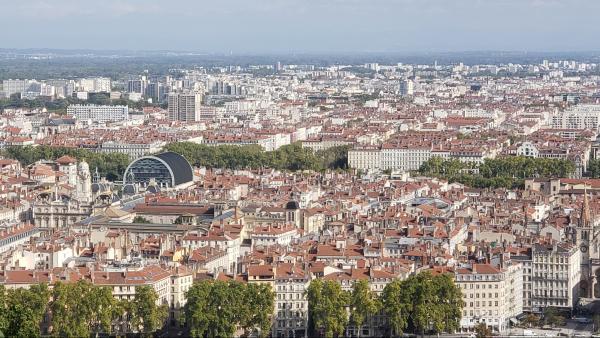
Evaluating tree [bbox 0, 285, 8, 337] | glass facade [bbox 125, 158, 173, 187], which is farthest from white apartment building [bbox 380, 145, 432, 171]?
tree [bbox 0, 285, 8, 337]

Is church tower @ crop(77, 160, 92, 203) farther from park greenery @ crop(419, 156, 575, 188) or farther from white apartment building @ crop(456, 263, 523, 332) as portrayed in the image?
white apartment building @ crop(456, 263, 523, 332)

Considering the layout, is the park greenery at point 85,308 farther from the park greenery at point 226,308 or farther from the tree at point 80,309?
the park greenery at point 226,308

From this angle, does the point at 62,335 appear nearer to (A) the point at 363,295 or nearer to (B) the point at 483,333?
(A) the point at 363,295

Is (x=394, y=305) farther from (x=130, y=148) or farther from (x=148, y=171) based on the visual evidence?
(x=130, y=148)

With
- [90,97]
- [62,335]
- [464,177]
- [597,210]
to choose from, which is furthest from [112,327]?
[90,97]

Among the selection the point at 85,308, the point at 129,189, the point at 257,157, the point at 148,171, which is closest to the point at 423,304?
the point at 85,308
